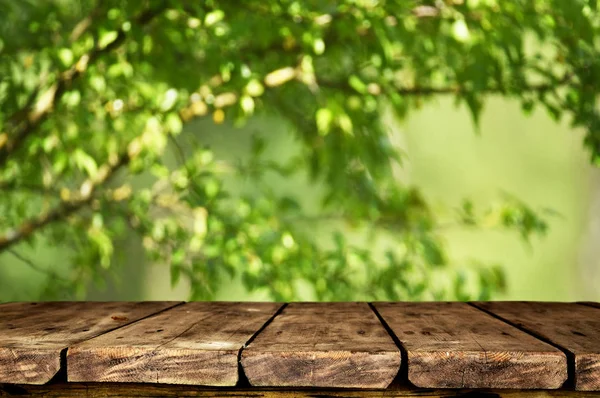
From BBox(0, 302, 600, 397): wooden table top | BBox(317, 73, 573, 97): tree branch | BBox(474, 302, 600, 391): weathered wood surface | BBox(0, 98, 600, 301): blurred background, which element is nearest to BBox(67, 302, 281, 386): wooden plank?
BBox(0, 302, 600, 397): wooden table top

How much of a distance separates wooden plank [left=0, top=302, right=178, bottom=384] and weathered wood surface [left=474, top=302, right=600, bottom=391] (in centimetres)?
60

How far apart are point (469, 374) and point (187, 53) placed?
1.76 m

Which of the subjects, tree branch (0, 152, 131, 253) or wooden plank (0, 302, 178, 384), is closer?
wooden plank (0, 302, 178, 384)

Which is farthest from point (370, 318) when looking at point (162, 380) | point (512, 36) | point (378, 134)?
point (378, 134)

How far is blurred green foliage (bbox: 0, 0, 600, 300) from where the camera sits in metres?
1.88

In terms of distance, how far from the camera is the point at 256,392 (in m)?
0.91

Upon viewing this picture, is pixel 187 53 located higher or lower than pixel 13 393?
higher

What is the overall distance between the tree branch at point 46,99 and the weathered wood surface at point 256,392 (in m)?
1.17

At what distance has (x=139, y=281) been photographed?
466 centimetres

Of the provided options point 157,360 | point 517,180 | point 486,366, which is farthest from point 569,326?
point 517,180

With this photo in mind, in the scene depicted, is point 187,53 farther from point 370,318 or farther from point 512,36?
point 370,318

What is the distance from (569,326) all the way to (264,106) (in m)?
1.52

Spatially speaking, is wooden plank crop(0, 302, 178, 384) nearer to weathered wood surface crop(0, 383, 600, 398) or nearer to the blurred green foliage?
weathered wood surface crop(0, 383, 600, 398)

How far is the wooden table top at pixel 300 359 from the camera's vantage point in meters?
0.84
